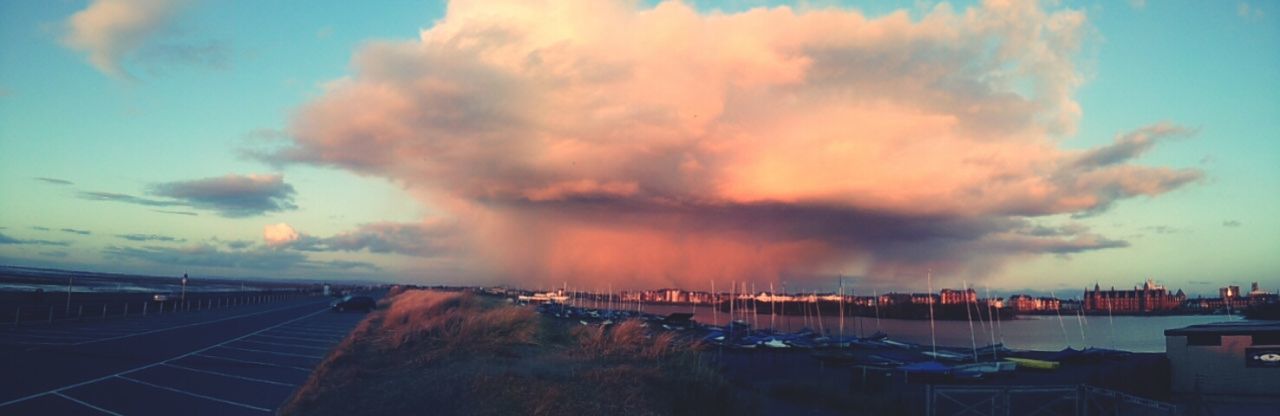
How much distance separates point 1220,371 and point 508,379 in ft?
124

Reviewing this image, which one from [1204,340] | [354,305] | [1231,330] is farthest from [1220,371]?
[354,305]

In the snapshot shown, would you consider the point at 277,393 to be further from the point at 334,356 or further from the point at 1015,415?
the point at 1015,415

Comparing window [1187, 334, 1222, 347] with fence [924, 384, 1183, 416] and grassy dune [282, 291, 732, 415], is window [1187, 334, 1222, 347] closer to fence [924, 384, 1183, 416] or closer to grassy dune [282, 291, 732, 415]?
fence [924, 384, 1183, 416]

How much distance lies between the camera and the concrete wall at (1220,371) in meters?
35.0

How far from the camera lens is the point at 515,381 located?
63.5ft

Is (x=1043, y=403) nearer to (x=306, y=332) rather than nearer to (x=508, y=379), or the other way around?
(x=508, y=379)

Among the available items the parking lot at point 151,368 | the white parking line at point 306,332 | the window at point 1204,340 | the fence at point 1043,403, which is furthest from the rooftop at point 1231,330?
the white parking line at point 306,332

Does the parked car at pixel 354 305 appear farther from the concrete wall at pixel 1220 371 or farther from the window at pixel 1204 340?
the window at pixel 1204 340

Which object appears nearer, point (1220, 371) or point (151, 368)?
point (151, 368)

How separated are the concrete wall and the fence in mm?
5669

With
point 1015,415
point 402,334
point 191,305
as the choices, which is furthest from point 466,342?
point 191,305

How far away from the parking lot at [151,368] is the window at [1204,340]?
4269 centimetres

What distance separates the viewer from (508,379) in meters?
19.5

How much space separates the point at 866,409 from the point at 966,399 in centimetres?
977
